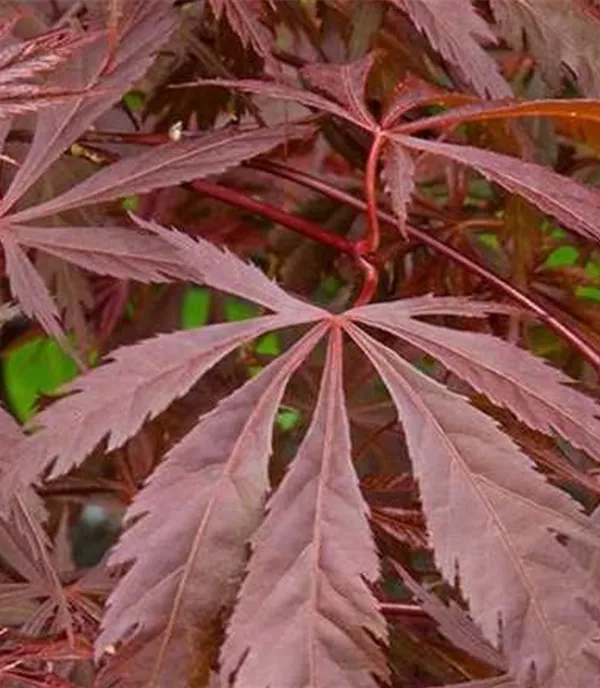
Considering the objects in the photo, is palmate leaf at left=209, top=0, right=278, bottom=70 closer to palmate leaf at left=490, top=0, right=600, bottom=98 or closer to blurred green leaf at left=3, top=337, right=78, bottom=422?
palmate leaf at left=490, top=0, right=600, bottom=98

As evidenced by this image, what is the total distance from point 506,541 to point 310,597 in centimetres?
7

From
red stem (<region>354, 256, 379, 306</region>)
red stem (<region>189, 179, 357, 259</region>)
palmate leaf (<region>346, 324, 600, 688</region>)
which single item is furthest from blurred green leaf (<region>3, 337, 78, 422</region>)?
palmate leaf (<region>346, 324, 600, 688</region>)

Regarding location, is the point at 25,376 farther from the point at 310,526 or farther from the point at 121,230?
the point at 310,526

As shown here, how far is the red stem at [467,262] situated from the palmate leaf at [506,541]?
0.11 metres

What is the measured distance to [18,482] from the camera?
0.53m

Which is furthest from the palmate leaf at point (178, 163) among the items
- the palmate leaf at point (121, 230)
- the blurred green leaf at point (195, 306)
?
the blurred green leaf at point (195, 306)

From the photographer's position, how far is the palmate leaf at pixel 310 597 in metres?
0.50

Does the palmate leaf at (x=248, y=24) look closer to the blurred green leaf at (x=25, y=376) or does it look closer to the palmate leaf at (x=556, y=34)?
the palmate leaf at (x=556, y=34)

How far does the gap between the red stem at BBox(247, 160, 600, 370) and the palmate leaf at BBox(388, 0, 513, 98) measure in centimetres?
7

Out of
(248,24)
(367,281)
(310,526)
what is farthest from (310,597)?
(248,24)

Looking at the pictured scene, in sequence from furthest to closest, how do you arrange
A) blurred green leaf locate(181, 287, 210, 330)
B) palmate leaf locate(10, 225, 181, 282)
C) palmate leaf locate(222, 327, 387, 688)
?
blurred green leaf locate(181, 287, 210, 330) → palmate leaf locate(10, 225, 181, 282) → palmate leaf locate(222, 327, 387, 688)

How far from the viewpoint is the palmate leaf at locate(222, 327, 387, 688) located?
0.50 m

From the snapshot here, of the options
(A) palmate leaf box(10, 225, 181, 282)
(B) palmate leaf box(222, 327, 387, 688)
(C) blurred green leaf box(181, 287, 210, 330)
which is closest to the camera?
(B) palmate leaf box(222, 327, 387, 688)

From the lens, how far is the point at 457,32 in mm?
655
